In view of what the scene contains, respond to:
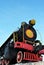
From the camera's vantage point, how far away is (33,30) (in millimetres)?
12484

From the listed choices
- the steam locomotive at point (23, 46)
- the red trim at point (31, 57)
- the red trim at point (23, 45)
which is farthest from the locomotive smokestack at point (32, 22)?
the red trim at point (31, 57)

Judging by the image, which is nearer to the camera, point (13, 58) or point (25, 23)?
point (13, 58)

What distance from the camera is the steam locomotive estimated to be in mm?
10688

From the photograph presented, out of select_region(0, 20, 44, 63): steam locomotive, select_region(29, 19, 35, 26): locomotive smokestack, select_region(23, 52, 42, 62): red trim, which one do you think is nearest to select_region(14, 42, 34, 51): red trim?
select_region(0, 20, 44, 63): steam locomotive

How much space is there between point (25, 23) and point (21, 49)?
1.89 meters

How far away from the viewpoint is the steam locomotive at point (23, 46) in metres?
10.7

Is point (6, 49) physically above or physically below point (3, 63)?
above

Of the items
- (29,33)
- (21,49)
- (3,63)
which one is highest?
(29,33)

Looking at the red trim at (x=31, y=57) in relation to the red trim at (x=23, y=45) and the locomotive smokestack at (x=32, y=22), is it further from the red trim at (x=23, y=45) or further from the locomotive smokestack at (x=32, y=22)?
the locomotive smokestack at (x=32, y=22)

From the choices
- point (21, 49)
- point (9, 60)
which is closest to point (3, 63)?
point (9, 60)

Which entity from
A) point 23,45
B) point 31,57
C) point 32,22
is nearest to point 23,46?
point 23,45

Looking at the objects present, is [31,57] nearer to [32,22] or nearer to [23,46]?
[23,46]

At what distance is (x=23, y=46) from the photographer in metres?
11.1

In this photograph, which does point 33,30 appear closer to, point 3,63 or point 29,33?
point 29,33
